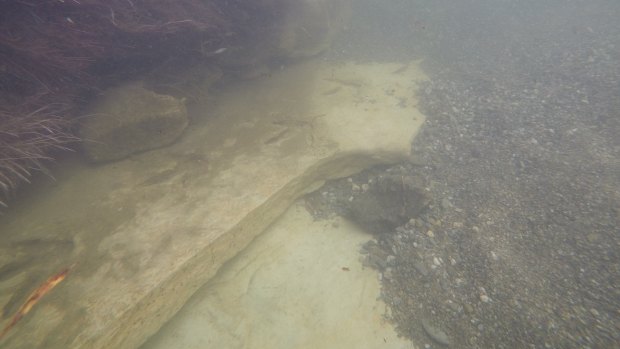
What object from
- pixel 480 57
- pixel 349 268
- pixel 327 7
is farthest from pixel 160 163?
pixel 480 57

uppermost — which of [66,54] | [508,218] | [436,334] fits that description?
[66,54]

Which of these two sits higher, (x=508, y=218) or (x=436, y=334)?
(x=508, y=218)

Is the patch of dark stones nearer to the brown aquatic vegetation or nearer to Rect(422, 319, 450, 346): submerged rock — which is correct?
Rect(422, 319, 450, 346): submerged rock

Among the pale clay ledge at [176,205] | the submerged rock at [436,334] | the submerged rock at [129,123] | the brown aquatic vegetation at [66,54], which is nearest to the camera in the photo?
the pale clay ledge at [176,205]

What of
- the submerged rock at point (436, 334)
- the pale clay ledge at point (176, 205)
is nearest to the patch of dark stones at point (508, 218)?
the submerged rock at point (436, 334)

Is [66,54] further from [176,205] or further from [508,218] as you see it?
[508,218]

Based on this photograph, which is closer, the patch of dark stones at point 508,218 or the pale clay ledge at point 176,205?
the pale clay ledge at point 176,205

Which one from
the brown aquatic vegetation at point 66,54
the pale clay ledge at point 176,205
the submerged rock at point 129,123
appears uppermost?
the brown aquatic vegetation at point 66,54

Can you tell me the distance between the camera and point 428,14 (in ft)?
38.1

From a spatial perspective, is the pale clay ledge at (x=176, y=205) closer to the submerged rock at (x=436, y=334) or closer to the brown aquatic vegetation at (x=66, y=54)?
the brown aquatic vegetation at (x=66, y=54)

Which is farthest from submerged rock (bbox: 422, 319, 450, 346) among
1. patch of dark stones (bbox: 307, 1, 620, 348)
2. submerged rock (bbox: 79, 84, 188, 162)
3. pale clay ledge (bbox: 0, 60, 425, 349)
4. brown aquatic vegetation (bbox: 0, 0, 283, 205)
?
brown aquatic vegetation (bbox: 0, 0, 283, 205)

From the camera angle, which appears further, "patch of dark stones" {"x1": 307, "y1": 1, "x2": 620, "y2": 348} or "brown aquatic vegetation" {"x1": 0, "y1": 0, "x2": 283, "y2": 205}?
"brown aquatic vegetation" {"x1": 0, "y1": 0, "x2": 283, "y2": 205}

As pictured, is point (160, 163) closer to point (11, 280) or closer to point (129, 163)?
point (129, 163)

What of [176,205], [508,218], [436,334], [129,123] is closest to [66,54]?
[129,123]
